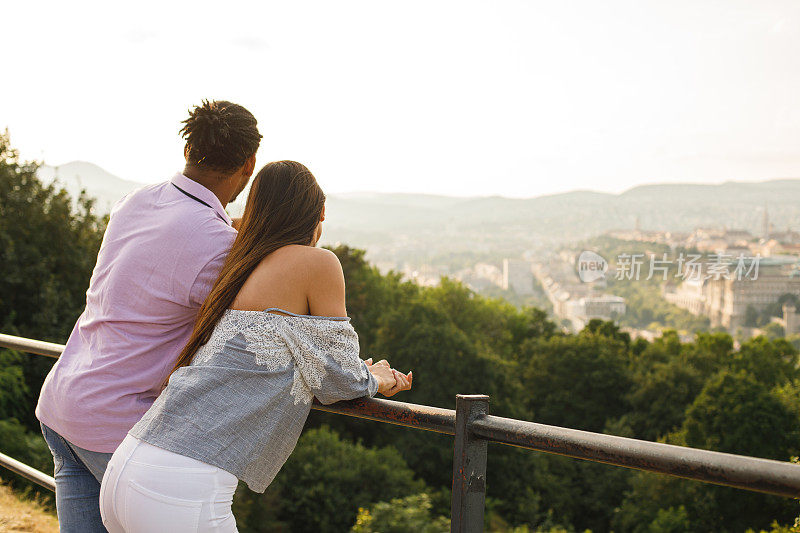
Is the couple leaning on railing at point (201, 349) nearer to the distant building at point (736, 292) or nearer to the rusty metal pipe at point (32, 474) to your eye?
the rusty metal pipe at point (32, 474)

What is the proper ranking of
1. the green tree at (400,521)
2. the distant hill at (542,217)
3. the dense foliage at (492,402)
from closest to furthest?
the green tree at (400,521)
the dense foliage at (492,402)
the distant hill at (542,217)

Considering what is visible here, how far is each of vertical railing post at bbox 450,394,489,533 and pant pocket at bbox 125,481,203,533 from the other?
526mm

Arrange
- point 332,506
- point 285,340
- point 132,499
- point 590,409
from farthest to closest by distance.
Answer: point 590,409, point 332,506, point 285,340, point 132,499

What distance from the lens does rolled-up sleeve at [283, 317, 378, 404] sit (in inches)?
66.3

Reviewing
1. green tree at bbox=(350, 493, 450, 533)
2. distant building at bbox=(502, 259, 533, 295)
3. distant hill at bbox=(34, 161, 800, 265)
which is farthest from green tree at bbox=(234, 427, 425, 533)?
distant hill at bbox=(34, 161, 800, 265)

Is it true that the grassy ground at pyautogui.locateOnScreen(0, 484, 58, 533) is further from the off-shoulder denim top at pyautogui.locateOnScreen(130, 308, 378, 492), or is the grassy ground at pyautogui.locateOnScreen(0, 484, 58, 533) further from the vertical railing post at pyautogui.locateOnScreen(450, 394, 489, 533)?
the vertical railing post at pyautogui.locateOnScreen(450, 394, 489, 533)

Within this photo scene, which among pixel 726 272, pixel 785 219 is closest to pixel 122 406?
pixel 726 272

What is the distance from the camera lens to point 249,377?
5.32 ft

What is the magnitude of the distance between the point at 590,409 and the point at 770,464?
155 feet

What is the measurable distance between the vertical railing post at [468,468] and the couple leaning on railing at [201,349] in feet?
0.97

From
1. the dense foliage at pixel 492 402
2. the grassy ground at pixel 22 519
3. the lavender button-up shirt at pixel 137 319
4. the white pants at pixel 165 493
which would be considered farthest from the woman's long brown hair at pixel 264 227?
the dense foliage at pixel 492 402

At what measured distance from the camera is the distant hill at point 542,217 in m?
126

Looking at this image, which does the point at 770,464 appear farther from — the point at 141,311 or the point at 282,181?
the point at 141,311

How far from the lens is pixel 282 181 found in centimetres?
177
